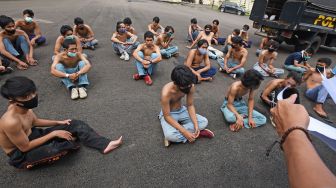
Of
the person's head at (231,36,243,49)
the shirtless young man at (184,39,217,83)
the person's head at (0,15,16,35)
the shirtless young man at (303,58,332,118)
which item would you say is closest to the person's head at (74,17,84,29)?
the person's head at (0,15,16,35)

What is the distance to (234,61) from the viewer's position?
5.81 metres

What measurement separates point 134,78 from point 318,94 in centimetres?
396

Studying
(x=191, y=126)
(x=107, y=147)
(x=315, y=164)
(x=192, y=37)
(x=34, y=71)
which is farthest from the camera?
(x=192, y=37)

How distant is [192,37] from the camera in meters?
8.41

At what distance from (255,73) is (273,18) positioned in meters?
6.95

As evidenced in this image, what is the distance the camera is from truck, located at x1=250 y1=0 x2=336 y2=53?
297 inches

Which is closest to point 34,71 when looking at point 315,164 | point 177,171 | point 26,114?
point 26,114

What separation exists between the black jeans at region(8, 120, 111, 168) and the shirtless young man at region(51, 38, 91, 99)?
130cm

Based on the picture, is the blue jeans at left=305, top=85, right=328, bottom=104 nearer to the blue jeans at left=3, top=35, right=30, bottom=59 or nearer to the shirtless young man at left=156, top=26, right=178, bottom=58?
the shirtless young man at left=156, top=26, right=178, bottom=58

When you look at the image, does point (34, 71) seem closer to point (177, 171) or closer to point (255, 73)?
point (177, 171)

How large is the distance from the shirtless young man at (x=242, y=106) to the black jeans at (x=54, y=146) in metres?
1.97

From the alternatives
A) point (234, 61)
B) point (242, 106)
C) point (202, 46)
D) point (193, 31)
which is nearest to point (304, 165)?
point (242, 106)

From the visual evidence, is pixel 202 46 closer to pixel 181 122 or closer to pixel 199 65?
pixel 199 65

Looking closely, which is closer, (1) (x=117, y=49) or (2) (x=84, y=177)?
(2) (x=84, y=177)
